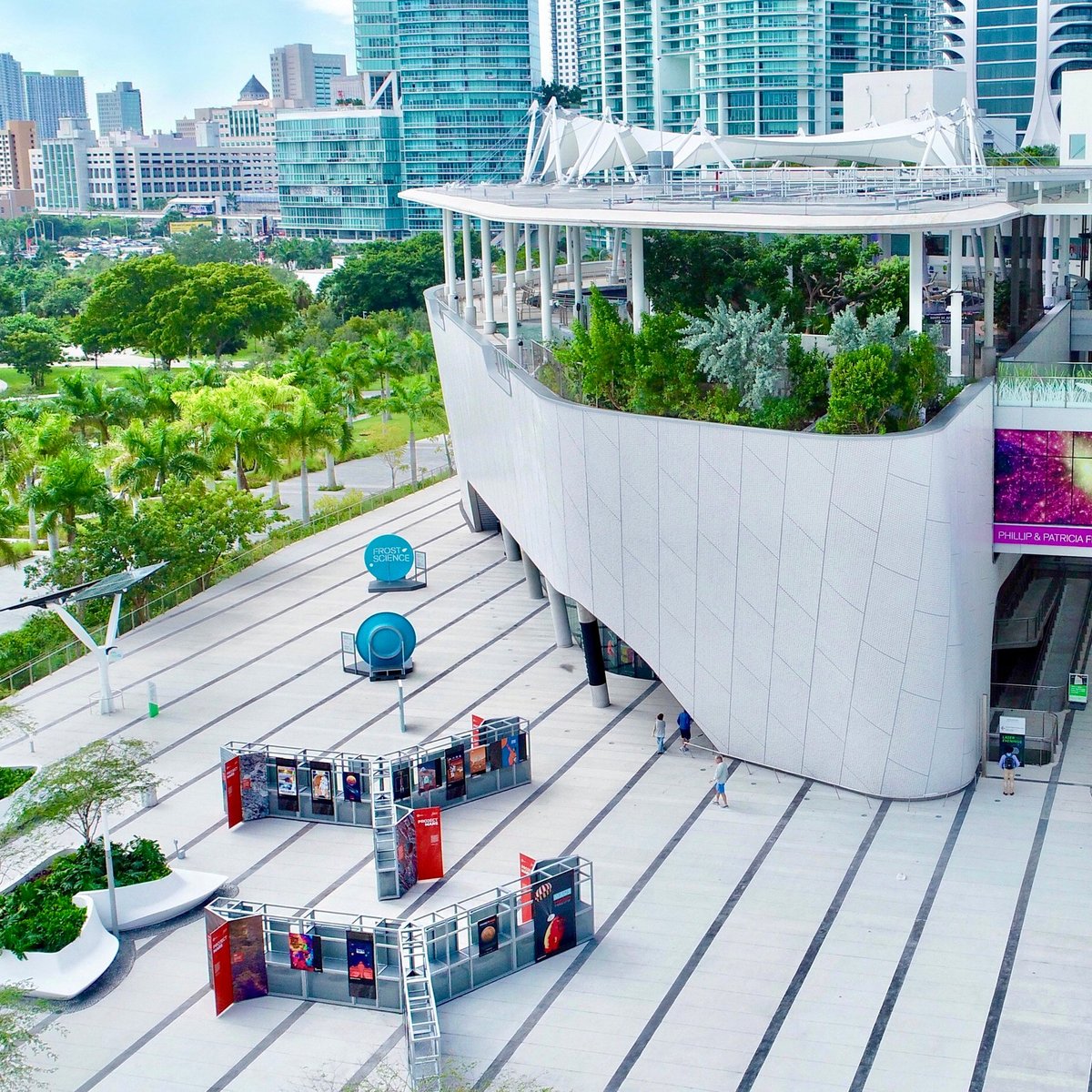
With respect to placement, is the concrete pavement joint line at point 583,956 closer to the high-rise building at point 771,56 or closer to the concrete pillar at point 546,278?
the concrete pillar at point 546,278

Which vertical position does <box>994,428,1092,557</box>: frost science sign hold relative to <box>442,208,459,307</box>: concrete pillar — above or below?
below

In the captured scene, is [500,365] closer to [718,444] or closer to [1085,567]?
[718,444]

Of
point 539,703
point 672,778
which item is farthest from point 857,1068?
point 539,703

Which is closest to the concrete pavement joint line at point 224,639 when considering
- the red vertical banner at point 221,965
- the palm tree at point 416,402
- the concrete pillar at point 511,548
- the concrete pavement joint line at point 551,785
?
the concrete pillar at point 511,548

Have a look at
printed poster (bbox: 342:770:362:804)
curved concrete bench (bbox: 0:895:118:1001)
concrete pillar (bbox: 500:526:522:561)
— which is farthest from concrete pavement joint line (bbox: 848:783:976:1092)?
concrete pillar (bbox: 500:526:522:561)

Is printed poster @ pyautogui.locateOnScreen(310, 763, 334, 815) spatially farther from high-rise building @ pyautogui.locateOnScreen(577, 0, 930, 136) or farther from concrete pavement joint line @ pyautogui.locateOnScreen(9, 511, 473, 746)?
high-rise building @ pyautogui.locateOnScreen(577, 0, 930, 136)
